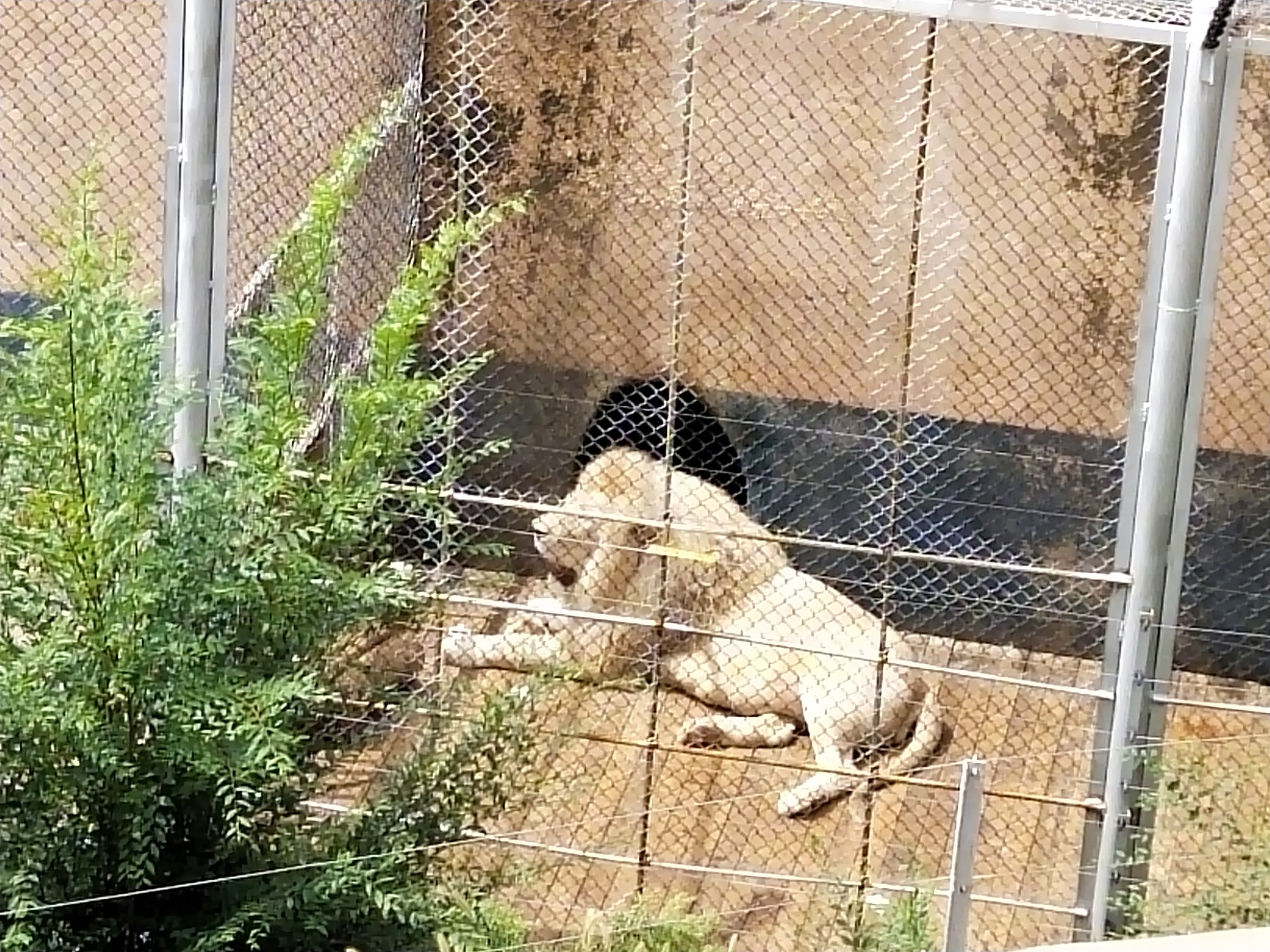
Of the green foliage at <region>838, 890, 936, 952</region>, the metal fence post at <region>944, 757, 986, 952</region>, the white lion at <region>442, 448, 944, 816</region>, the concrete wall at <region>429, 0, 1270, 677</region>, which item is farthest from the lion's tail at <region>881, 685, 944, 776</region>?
the metal fence post at <region>944, 757, 986, 952</region>

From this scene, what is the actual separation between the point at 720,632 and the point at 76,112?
172 cm

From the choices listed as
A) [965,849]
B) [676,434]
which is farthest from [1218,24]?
[676,434]

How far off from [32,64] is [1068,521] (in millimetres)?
2363

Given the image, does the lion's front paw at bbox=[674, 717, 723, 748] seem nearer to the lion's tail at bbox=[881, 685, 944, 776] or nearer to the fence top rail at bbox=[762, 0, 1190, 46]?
the lion's tail at bbox=[881, 685, 944, 776]

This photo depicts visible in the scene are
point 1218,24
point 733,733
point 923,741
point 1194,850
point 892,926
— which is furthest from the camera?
point 733,733

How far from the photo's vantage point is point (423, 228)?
13.4ft

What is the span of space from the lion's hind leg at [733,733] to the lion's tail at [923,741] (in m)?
0.26

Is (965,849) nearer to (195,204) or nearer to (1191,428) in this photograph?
(1191,428)

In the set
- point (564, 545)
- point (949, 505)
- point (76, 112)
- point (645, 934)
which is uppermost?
point (76, 112)

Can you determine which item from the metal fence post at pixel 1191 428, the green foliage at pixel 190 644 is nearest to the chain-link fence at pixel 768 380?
the metal fence post at pixel 1191 428

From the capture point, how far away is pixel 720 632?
379 centimetres

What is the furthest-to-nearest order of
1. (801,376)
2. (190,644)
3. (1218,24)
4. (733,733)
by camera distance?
(801,376)
(733,733)
(1218,24)
(190,644)

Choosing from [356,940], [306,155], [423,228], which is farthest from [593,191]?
[356,940]

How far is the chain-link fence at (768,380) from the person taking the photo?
3.55m
